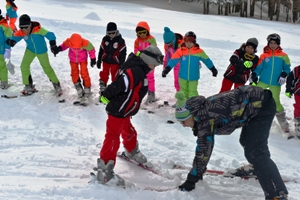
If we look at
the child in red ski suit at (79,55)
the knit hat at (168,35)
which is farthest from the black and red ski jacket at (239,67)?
the child in red ski suit at (79,55)

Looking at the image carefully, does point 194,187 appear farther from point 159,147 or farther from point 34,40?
point 34,40

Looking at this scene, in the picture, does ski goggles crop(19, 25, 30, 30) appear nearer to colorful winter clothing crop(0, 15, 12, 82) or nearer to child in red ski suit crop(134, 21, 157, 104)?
colorful winter clothing crop(0, 15, 12, 82)

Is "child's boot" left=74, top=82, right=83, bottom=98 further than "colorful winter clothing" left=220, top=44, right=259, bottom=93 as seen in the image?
Yes

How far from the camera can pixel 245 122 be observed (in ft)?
11.4

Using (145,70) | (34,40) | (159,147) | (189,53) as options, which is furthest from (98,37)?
(145,70)

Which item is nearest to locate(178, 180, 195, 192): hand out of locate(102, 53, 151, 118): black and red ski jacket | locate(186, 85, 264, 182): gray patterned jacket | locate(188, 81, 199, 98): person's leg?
locate(186, 85, 264, 182): gray patterned jacket

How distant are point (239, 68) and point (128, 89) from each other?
10.0 feet

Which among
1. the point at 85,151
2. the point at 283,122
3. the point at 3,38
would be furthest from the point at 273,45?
the point at 3,38

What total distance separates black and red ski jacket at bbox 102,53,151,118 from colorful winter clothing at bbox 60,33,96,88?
2991 mm

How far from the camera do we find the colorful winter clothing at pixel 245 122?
128 inches

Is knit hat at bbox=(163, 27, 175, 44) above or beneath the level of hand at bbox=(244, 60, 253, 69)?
above

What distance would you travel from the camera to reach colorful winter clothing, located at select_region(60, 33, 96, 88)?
6.48m

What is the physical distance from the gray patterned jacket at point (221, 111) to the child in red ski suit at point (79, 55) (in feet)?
12.5

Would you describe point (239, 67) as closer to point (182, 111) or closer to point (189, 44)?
point (189, 44)
